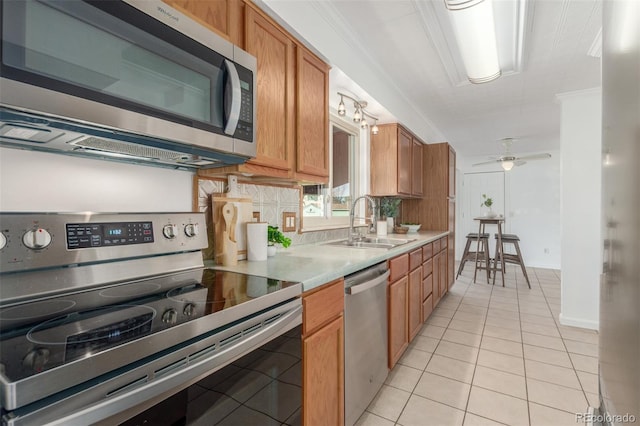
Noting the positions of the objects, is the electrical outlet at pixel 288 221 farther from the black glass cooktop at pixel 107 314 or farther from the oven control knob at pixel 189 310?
the oven control knob at pixel 189 310

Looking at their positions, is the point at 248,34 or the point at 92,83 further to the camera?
the point at 248,34

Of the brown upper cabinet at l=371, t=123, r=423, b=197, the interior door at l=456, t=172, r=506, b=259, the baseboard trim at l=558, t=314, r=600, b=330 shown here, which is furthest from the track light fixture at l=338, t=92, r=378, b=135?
the interior door at l=456, t=172, r=506, b=259

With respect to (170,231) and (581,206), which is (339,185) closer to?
(170,231)

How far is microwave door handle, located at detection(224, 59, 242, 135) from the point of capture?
112cm

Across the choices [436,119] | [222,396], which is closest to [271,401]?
[222,396]

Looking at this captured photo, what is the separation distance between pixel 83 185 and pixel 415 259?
7.14 ft

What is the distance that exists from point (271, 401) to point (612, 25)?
48.7 inches

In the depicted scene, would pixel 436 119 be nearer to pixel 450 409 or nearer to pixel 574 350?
pixel 574 350

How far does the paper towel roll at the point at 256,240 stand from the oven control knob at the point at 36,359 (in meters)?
1.00

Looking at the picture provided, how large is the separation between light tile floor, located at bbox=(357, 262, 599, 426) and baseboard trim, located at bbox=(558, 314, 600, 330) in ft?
0.24

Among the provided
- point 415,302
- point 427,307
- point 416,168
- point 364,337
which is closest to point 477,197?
point 416,168

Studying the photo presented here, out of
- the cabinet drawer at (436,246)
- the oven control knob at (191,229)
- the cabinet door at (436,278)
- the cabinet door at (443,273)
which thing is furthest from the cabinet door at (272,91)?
the cabinet door at (443,273)

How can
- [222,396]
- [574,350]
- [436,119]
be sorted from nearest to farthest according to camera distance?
[222,396] < [574,350] < [436,119]

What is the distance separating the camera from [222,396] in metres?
0.78
